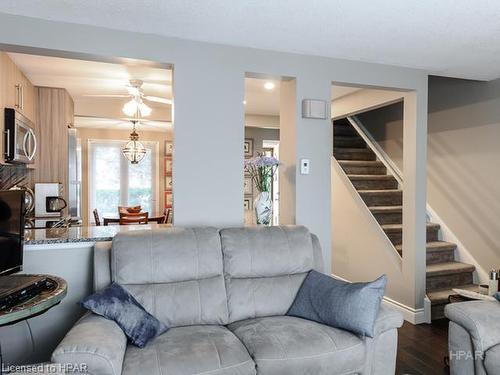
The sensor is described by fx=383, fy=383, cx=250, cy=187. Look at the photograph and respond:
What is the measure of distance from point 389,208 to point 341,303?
276cm

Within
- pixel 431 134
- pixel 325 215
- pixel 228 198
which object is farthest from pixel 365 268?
pixel 228 198

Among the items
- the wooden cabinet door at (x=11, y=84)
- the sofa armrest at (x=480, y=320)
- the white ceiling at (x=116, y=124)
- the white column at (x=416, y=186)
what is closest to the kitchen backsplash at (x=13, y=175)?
the wooden cabinet door at (x=11, y=84)

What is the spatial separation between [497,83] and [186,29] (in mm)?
3099

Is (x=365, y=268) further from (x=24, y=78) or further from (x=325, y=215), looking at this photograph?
(x=24, y=78)

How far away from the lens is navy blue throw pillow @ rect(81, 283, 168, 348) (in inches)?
78.3

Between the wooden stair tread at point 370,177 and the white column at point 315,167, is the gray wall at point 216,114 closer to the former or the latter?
the white column at point 315,167

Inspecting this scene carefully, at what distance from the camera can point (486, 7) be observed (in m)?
2.24

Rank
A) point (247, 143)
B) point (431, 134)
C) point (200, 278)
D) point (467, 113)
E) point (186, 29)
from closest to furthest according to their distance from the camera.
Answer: point (200, 278) → point (186, 29) → point (467, 113) → point (431, 134) → point (247, 143)

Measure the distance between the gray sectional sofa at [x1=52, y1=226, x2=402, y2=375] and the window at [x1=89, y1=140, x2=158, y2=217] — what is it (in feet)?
17.0

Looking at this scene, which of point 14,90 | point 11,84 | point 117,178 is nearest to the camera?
point 11,84

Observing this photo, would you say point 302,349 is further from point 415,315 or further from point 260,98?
point 260,98

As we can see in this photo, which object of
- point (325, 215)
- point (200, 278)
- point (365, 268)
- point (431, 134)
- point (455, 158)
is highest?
point (431, 134)

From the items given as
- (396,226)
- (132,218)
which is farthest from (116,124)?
(396,226)

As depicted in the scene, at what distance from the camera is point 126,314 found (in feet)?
6.72
